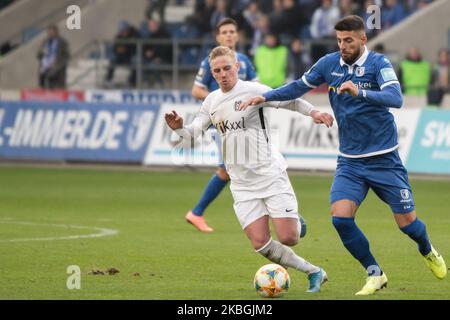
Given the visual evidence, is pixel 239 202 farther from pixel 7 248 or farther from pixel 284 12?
pixel 284 12

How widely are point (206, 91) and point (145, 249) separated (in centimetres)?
296

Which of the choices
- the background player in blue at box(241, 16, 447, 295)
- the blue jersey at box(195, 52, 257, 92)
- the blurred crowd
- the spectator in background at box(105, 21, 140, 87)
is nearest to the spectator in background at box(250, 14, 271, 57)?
the blurred crowd

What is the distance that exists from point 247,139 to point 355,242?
51.3 inches

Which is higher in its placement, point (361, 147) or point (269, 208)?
point (361, 147)

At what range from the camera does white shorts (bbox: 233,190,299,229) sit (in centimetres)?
1000

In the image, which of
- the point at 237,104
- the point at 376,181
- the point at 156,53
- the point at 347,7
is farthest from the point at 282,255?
the point at 156,53

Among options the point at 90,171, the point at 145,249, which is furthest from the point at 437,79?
the point at 145,249

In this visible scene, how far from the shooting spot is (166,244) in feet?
43.6

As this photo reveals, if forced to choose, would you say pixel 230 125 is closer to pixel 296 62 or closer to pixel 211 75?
pixel 211 75

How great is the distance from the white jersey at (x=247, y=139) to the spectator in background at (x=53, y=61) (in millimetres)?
20866

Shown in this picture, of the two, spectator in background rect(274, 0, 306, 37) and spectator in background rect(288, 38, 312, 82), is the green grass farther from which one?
spectator in background rect(274, 0, 306, 37)

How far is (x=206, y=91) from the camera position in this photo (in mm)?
15062

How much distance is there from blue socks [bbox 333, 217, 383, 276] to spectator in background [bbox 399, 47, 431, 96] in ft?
53.8

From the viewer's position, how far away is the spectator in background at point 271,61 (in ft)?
84.0
